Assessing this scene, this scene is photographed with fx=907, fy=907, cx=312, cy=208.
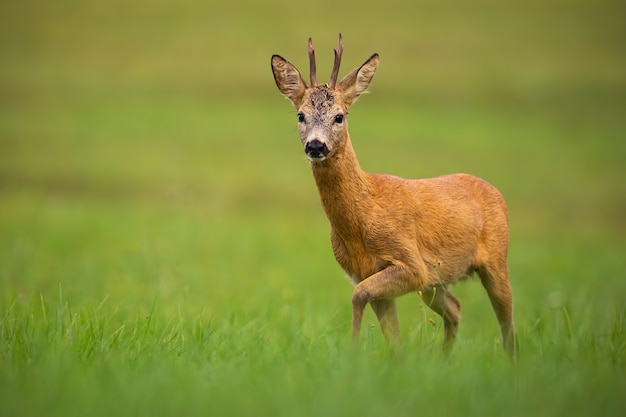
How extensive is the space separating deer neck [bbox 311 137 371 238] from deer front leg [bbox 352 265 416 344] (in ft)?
1.34

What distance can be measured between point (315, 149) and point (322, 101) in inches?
24.1

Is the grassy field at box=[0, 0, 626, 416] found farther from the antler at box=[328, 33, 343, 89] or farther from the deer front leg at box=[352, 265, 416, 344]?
the antler at box=[328, 33, 343, 89]

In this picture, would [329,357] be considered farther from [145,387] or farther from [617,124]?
[617,124]

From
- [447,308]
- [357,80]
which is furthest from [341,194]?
[447,308]

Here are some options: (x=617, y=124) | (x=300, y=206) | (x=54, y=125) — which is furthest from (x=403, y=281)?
(x=617, y=124)

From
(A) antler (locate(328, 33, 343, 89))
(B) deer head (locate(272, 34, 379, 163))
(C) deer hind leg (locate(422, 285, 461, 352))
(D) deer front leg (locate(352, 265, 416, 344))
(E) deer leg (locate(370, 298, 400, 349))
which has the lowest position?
(C) deer hind leg (locate(422, 285, 461, 352))

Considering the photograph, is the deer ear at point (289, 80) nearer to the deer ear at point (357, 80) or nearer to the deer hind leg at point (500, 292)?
the deer ear at point (357, 80)

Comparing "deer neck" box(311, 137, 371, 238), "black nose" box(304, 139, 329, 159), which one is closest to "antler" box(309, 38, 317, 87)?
"deer neck" box(311, 137, 371, 238)

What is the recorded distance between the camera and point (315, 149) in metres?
6.42

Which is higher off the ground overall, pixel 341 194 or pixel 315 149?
A: pixel 315 149

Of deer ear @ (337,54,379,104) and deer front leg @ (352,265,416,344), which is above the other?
deer ear @ (337,54,379,104)

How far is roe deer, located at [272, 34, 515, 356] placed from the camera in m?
6.66

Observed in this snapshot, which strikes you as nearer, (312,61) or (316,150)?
(316,150)

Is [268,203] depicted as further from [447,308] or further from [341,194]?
[341,194]
